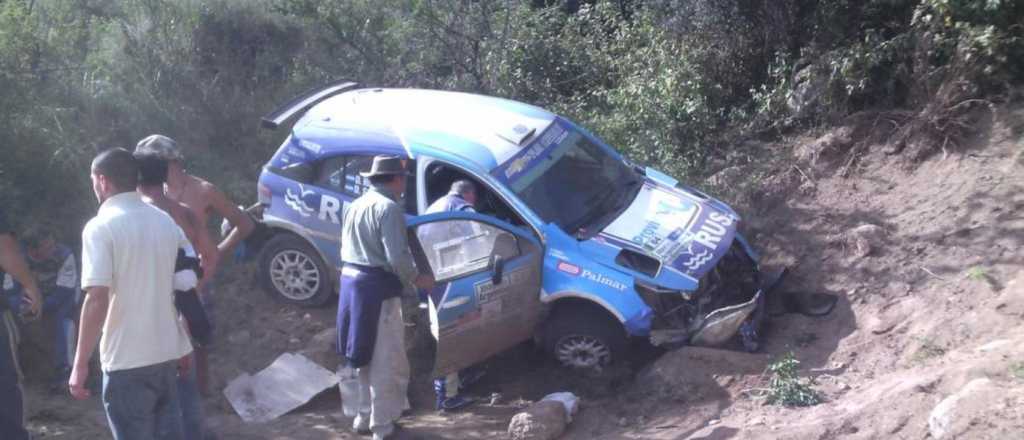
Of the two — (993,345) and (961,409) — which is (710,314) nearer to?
(993,345)

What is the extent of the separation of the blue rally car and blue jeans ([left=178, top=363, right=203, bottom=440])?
160 cm

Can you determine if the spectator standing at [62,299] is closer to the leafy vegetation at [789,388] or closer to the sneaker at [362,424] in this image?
the sneaker at [362,424]

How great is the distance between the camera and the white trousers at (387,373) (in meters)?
6.30

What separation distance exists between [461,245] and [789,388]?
7.30ft

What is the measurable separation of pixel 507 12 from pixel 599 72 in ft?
4.11

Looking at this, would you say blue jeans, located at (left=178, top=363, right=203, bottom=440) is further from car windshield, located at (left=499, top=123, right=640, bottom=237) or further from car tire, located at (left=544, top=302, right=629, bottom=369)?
car windshield, located at (left=499, top=123, right=640, bottom=237)

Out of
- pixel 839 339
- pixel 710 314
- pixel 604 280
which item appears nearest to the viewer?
pixel 604 280

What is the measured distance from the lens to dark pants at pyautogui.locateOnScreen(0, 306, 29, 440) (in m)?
5.32

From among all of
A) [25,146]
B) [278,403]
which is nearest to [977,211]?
[278,403]

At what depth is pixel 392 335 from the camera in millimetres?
6316

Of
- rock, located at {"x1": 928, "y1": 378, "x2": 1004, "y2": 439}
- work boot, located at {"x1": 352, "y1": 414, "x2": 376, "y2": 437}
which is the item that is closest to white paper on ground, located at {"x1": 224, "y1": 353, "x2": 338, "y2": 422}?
work boot, located at {"x1": 352, "y1": 414, "x2": 376, "y2": 437}

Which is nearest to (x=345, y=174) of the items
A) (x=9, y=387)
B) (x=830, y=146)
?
(x=9, y=387)

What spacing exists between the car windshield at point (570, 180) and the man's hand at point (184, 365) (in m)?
2.73

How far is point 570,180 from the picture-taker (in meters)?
7.70
